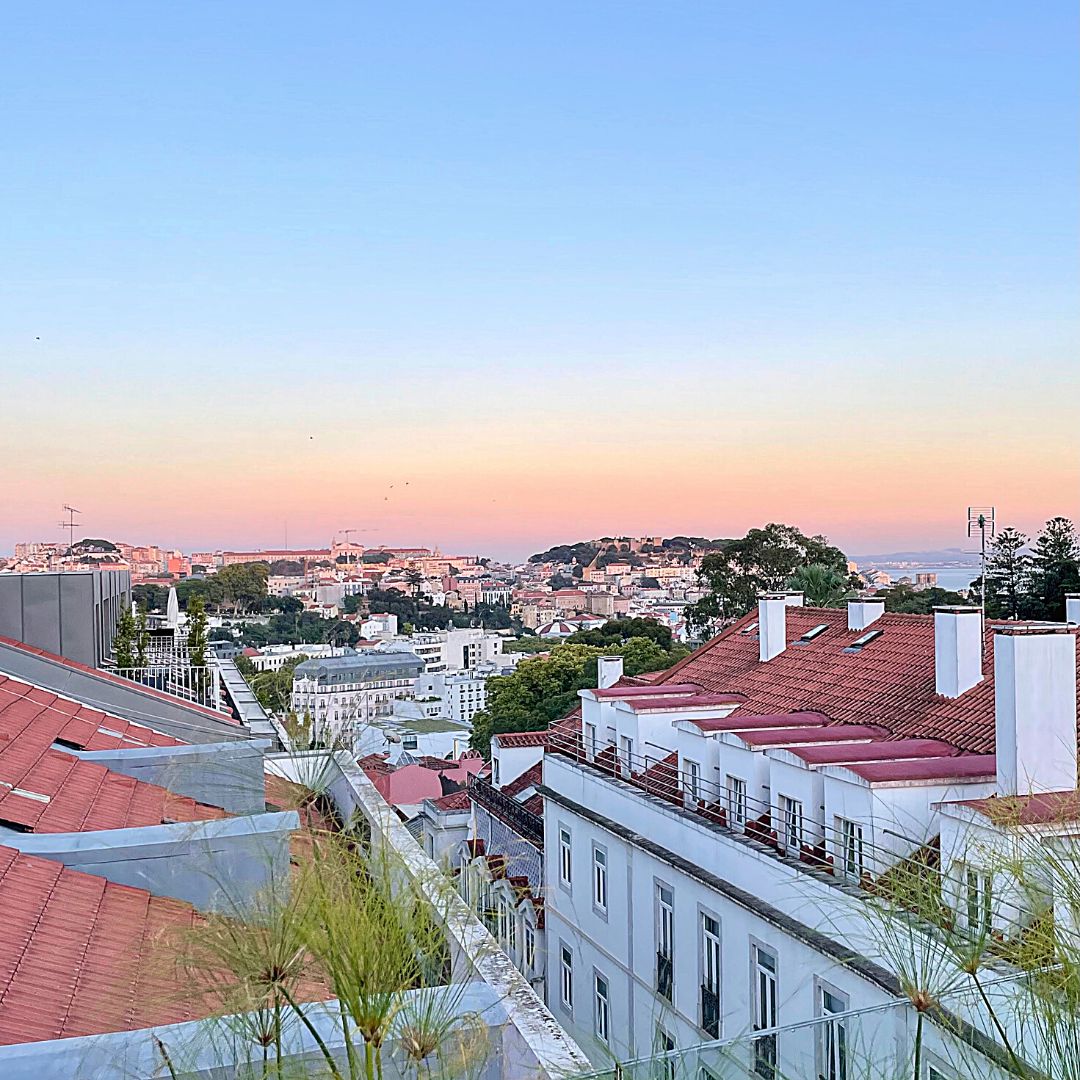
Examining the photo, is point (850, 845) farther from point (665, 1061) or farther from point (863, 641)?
point (665, 1061)

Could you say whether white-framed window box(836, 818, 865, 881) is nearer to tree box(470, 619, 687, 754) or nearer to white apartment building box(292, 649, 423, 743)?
white apartment building box(292, 649, 423, 743)

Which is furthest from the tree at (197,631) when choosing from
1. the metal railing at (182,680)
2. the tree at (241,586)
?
the tree at (241,586)

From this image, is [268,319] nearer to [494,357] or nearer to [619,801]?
[494,357]

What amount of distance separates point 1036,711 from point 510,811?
14.3 m

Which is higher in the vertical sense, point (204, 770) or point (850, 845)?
point (204, 770)

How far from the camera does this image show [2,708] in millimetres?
9742

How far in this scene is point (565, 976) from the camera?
17.0 m

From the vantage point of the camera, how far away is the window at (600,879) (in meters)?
15.8

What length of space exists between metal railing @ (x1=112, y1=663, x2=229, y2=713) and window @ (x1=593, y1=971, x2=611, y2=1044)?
23.9 ft

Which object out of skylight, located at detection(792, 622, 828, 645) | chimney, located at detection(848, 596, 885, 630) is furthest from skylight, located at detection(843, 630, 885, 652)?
skylight, located at detection(792, 622, 828, 645)

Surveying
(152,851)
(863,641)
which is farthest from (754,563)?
(152,851)

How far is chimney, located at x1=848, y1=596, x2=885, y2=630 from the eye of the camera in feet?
56.6

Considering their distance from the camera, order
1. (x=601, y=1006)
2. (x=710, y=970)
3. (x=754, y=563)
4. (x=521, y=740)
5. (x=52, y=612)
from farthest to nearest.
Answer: (x=754, y=563) < (x=521, y=740) < (x=52, y=612) < (x=601, y=1006) < (x=710, y=970)

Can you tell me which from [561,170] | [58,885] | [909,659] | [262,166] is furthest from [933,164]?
[58,885]
